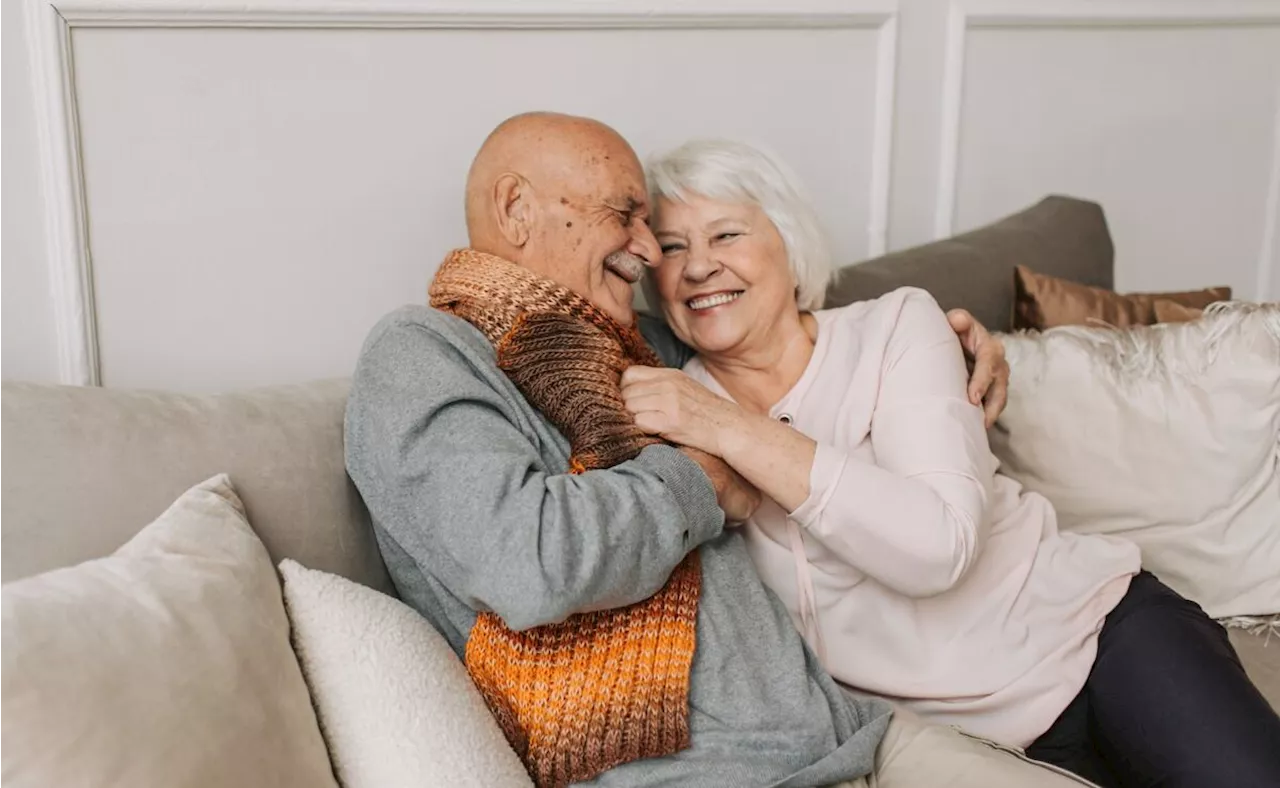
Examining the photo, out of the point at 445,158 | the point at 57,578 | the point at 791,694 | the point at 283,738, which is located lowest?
the point at 791,694

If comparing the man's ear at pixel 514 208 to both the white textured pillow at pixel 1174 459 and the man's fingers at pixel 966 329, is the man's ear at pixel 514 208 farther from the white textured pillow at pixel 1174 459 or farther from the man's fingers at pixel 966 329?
the white textured pillow at pixel 1174 459

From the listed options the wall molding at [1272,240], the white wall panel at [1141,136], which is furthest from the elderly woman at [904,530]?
the wall molding at [1272,240]

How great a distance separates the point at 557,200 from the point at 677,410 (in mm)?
313

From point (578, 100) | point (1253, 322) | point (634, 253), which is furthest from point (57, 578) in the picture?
point (1253, 322)

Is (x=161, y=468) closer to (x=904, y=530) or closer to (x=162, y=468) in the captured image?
(x=162, y=468)

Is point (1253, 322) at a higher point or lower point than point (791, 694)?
higher

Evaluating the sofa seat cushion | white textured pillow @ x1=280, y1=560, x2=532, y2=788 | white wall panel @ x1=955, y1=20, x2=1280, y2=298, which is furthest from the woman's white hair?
white wall panel @ x1=955, y1=20, x2=1280, y2=298

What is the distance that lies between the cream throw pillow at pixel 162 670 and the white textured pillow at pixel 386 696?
0.03m

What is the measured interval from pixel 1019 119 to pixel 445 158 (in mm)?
1484

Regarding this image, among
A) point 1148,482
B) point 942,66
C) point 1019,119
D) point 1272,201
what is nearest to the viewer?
point 1148,482

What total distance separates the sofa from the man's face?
1.08 feet

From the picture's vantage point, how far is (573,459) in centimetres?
146

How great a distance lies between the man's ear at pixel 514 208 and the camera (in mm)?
1593

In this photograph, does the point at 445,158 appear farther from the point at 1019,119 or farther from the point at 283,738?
the point at 1019,119
